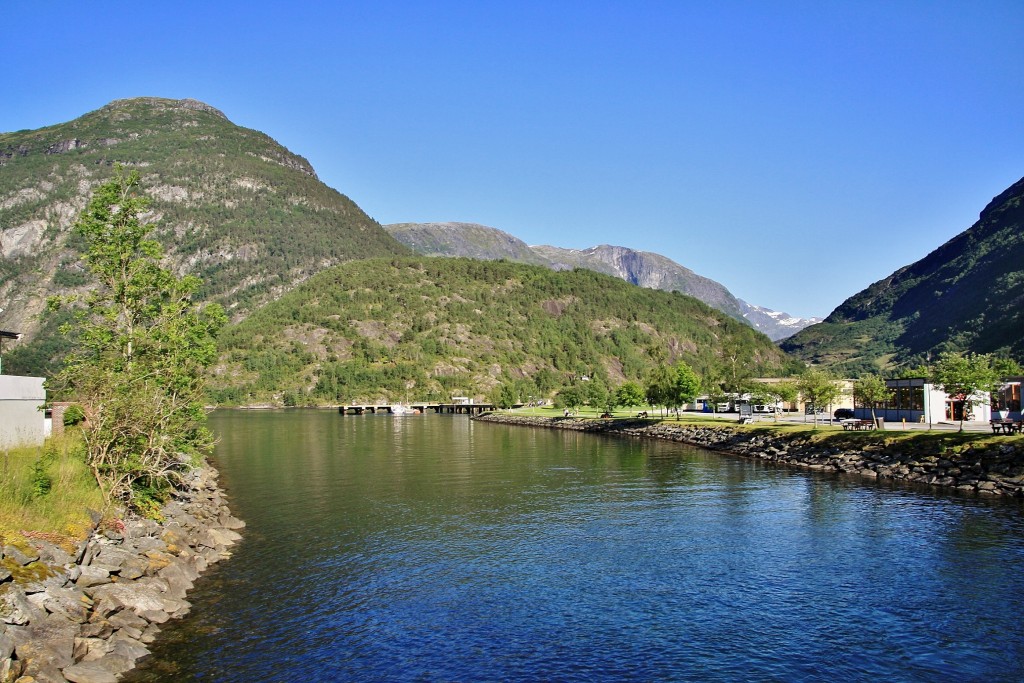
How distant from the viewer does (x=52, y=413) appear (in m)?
50.7

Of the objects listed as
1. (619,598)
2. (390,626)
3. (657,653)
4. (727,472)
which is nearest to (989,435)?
(727,472)

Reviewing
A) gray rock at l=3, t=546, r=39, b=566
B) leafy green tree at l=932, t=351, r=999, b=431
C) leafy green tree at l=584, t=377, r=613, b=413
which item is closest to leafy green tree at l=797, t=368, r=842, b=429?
leafy green tree at l=932, t=351, r=999, b=431

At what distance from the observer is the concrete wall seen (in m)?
38.4

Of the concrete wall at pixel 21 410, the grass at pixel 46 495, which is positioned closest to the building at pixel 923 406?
the grass at pixel 46 495

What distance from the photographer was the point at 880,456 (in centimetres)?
6575

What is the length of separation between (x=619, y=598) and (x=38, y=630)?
67.7 feet

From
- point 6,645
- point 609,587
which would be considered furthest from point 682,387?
point 6,645

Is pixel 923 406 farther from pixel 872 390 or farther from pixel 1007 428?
pixel 1007 428

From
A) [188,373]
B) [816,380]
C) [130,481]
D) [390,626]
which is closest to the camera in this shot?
[390,626]

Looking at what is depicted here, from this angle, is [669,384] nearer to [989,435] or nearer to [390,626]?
[989,435]

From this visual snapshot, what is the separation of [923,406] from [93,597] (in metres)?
96.2

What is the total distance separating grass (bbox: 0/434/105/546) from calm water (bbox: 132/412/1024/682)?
5.89 metres

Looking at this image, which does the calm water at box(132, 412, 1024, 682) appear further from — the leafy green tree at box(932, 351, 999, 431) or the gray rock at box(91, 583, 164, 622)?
the leafy green tree at box(932, 351, 999, 431)

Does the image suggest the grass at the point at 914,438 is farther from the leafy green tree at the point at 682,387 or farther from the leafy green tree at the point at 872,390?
the leafy green tree at the point at 682,387
